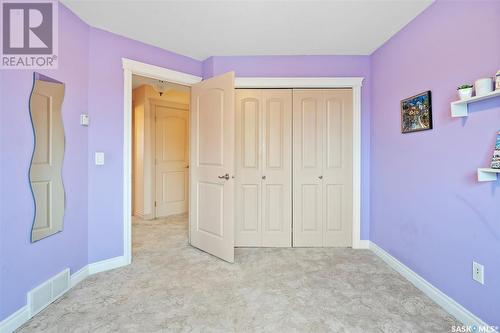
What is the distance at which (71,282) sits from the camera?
2125 millimetres

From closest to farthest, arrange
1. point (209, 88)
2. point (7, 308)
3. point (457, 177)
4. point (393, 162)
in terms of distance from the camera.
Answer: point (7, 308)
point (457, 177)
point (393, 162)
point (209, 88)

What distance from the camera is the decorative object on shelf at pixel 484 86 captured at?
1.47 m

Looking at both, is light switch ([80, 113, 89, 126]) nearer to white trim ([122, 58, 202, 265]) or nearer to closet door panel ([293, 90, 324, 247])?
white trim ([122, 58, 202, 265])

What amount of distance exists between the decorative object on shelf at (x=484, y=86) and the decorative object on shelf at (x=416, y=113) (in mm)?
515

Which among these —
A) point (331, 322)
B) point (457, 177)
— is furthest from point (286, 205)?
point (457, 177)

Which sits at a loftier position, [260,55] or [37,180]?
[260,55]

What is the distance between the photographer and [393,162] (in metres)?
2.55

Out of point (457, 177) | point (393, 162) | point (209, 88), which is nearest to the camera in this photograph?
point (457, 177)

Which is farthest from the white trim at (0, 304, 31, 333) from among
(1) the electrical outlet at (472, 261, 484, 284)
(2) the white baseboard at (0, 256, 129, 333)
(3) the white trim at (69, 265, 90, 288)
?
(1) the electrical outlet at (472, 261, 484, 284)

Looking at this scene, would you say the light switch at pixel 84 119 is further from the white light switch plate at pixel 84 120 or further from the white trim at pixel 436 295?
the white trim at pixel 436 295

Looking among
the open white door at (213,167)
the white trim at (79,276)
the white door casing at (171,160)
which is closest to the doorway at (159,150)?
the white door casing at (171,160)

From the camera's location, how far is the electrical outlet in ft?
5.19

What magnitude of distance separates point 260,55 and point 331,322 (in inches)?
110

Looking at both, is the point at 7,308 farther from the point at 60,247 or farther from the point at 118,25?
the point at 118,25
